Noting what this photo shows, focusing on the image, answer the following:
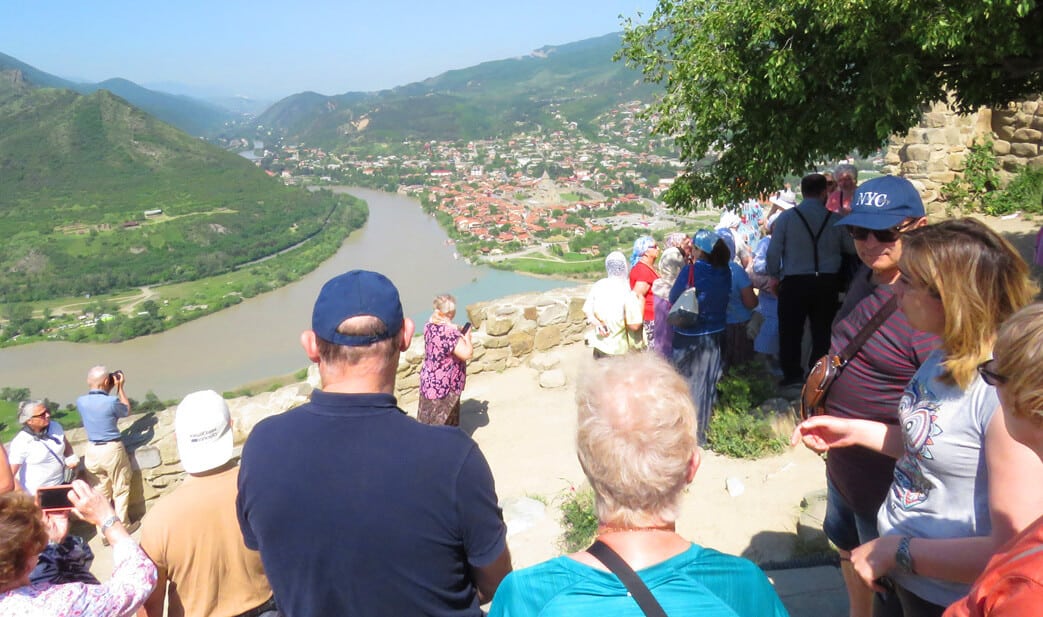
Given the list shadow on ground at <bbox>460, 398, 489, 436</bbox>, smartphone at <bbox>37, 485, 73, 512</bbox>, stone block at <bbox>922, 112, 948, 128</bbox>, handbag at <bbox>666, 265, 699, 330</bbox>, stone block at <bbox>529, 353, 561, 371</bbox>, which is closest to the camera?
smartphone at <bbox>37, 485, 73, 512</bbox>

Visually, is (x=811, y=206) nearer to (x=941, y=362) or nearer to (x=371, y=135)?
(x=941, y=362)

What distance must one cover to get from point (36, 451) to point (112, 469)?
2.30ft

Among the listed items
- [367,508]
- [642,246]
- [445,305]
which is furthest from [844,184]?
[367,508]

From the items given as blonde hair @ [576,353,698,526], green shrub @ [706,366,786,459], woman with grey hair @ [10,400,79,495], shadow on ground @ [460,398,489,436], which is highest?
blonde hair @ [576,353,698,526]

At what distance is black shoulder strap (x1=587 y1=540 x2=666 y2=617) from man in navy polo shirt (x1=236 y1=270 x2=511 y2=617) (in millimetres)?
494

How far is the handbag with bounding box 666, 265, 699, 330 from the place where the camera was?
4039 millimetres

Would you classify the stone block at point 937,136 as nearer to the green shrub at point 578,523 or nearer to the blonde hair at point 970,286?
the green shrub at point 578,523

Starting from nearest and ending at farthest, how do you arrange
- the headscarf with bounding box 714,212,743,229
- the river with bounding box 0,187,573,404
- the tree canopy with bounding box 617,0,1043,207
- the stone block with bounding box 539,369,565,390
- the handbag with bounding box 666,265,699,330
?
the tree canopy with bounding box 617,0,1043,207 < the handbag with bounding box 666,265,699,330 < the headscarf with bounding box 714,212,743,229 < the stone block with bounding box 539,369,565,390 < the river with bounding box 0,187,573,404

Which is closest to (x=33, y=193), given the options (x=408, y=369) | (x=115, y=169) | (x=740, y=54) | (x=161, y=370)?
(x=115, y=169)

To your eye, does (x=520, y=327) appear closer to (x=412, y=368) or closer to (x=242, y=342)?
(x=412, y=368)

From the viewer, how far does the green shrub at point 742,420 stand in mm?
4207

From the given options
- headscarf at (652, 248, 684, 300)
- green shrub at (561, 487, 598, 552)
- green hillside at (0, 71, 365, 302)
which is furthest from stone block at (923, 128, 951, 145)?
green hillside at (0, 71, 365, 302)

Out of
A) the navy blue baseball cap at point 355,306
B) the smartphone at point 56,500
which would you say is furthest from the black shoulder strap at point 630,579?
the smartphone at point 56,500

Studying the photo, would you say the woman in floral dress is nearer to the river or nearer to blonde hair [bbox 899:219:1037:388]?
blonde hair [bbox 899:219:1037:388]
